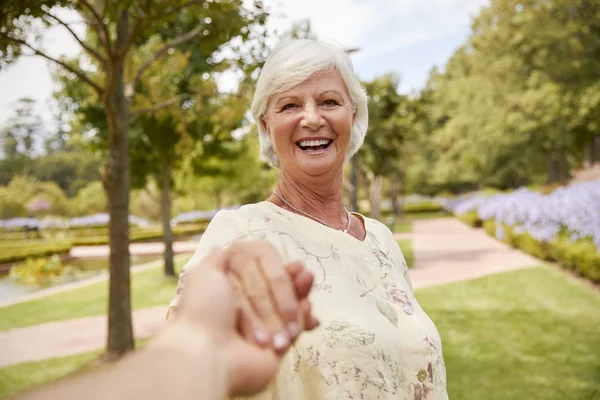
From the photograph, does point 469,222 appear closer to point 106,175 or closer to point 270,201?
point 106,175

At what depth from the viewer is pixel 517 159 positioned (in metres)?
33.5

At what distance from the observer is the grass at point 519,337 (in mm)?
4957

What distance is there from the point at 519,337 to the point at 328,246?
586cm

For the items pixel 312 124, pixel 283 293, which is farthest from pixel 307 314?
pixel 312 124

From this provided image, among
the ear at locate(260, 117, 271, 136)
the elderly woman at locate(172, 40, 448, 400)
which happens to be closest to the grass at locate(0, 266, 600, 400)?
the elderly woman at locate(172, 40, 448, 400)

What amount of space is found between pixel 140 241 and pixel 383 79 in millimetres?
20156

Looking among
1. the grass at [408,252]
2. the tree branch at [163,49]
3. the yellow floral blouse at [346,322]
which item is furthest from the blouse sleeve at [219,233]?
the grass at [408,252]

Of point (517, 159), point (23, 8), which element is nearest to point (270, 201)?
point (23, 8)

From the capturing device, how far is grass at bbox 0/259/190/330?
895 cm

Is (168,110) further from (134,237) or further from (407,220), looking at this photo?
(407,220)

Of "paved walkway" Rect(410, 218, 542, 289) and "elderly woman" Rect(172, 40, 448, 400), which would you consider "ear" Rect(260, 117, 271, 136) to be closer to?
"elderly woman" Rect(172, 40, 448, 400)

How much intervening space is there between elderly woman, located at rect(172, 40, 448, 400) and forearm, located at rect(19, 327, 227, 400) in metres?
0.66

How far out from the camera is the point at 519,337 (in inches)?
253

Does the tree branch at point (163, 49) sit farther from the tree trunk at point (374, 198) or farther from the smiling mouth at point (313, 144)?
the tree trunk at point (374, 198)
